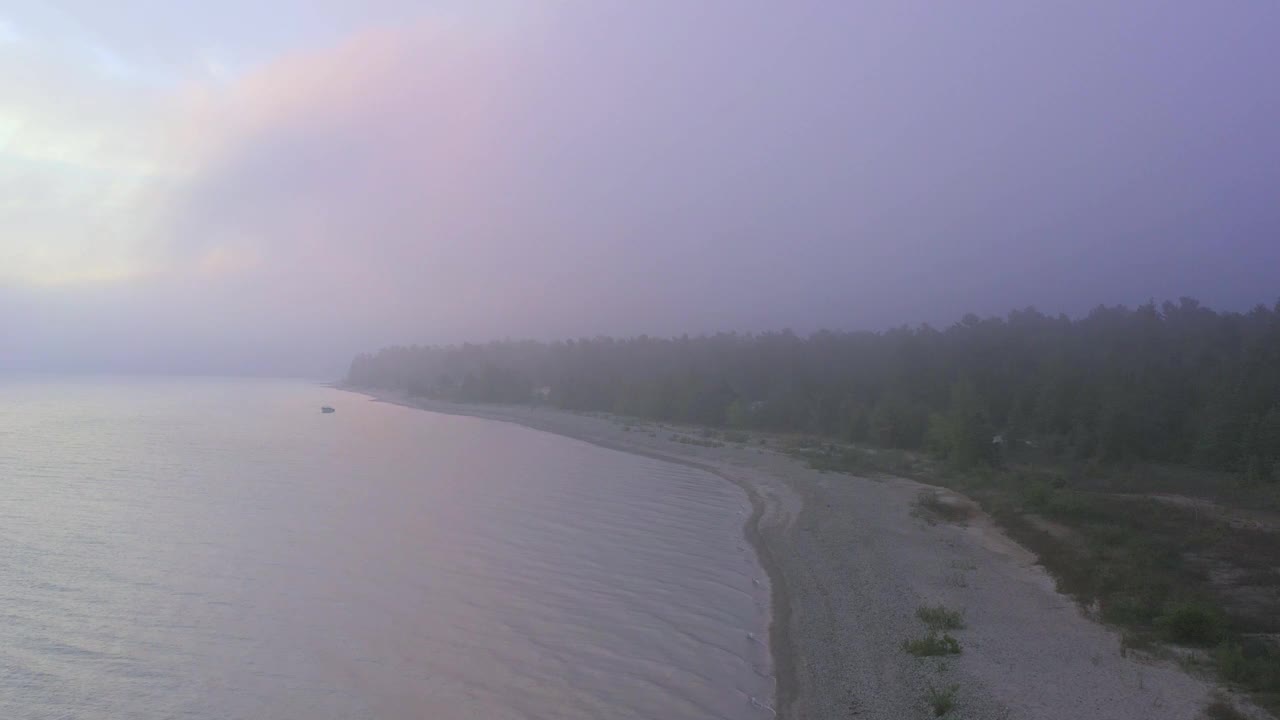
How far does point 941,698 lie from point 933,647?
1.85 meters

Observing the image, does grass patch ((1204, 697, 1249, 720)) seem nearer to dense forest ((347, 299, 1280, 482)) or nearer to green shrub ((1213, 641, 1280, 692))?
green shrub ((1213, 641, 1280, 692))

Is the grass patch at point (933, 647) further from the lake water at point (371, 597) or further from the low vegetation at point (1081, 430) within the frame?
the lake water at point (371, 597)

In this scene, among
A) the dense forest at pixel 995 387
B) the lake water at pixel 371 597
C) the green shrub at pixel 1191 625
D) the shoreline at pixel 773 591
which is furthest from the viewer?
the dense forest at pixel 995 387

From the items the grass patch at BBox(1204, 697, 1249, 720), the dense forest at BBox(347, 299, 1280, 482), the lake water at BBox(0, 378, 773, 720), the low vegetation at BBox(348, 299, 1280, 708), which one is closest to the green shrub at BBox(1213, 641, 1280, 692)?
the low vegetation at BBox(348, 299, 1280, 708)

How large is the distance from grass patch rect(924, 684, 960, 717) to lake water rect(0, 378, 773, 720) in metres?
1.85

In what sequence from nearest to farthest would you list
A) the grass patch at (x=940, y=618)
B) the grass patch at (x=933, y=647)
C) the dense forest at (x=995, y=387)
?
the grass patch at (x=933, y=647) → the grass patch at (x=940, y=618) → the dense forest at (x=995, y=387)

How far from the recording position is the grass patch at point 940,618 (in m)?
12.0

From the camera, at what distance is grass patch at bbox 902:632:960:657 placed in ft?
35.5

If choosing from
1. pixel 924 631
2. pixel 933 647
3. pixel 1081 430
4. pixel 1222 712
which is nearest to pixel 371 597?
pixel 924 631

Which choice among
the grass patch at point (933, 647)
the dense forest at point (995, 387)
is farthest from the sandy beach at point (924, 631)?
the dense forest at point (995, 387)

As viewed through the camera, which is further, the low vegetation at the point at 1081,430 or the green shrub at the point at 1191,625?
the low vegetation at the point at 1081,430

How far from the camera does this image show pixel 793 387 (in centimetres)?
6041

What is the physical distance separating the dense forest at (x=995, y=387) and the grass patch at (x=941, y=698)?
20056 millimetres

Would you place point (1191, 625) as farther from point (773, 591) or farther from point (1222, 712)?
point (773, 591)
